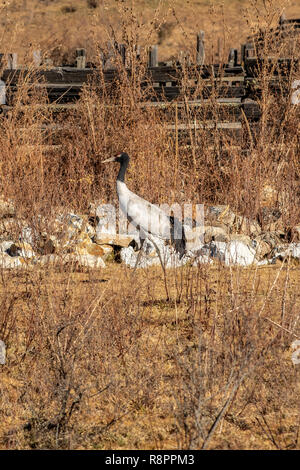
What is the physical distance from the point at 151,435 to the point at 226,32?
21.6 ft

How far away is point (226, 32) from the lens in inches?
352

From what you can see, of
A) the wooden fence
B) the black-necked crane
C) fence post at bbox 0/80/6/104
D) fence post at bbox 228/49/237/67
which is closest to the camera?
the black-necked crane

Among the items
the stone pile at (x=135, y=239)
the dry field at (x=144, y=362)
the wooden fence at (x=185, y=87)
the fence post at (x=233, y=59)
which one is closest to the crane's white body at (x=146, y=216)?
the stone pile at (x=135, y=239)

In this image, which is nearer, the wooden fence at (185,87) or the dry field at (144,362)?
the dry field at (144,362)

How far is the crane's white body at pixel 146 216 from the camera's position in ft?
22.4

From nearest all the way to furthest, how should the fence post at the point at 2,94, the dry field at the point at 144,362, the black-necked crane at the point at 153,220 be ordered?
the dry field at the point at 144,362
the black-necked crane at the point at 153,220
the fence post at the point at 2,94

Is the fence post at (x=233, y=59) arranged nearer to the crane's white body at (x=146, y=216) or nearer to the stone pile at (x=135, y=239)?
the stone pile at (x=135, y=239)

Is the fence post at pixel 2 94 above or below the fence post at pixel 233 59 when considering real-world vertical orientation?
below

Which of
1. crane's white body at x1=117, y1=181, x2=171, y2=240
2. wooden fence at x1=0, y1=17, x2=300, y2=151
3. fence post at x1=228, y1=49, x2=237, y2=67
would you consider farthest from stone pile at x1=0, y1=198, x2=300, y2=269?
fence post at x1=228, y1=49, x2=237, y2=67

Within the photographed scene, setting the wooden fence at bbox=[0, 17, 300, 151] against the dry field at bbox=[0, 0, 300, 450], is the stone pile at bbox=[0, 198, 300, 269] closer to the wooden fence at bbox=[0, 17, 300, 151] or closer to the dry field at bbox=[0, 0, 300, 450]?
the dry field at bbox=[0, 0, 300, 450]

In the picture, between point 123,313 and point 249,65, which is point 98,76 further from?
point 123,313

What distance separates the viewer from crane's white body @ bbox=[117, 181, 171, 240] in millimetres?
6824

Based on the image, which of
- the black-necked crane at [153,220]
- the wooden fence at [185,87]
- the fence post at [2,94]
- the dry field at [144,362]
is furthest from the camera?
the fence post at [2,94]

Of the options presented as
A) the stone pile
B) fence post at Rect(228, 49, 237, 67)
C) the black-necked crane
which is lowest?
the stone pile
